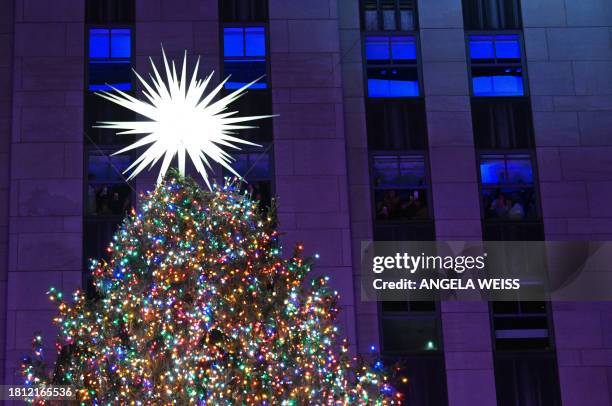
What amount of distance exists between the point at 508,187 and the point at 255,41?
651 centimetres

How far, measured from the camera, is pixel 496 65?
18.8 metres

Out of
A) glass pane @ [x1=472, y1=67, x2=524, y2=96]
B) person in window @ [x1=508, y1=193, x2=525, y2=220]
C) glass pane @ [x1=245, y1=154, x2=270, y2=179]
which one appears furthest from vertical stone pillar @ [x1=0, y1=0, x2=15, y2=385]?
person in window @ [x1=508, y1=193, x2=525, y2=220]

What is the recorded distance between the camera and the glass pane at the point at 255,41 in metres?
18.4

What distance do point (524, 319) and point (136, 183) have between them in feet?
28.7

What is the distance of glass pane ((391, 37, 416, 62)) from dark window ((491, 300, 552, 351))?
19.3 feet

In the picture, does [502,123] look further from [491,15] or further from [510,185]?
[491,15]

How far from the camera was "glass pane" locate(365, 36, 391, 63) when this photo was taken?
18.8 meters

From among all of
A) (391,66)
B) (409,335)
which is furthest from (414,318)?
(391,66)

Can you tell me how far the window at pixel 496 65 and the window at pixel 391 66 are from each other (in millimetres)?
1374

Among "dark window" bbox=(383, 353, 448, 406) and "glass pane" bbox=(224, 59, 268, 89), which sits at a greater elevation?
"glass pane" bbox=(224, 59, 268, 89)

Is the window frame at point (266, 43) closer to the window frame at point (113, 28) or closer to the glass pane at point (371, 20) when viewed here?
the window frame at point (113, 28)

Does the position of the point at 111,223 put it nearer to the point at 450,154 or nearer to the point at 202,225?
the point at 202,225

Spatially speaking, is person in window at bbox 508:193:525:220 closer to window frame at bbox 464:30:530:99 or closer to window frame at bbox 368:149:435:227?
window frame at bbox 368:149:435:227

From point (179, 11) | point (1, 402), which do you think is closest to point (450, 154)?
point (179, 11)
